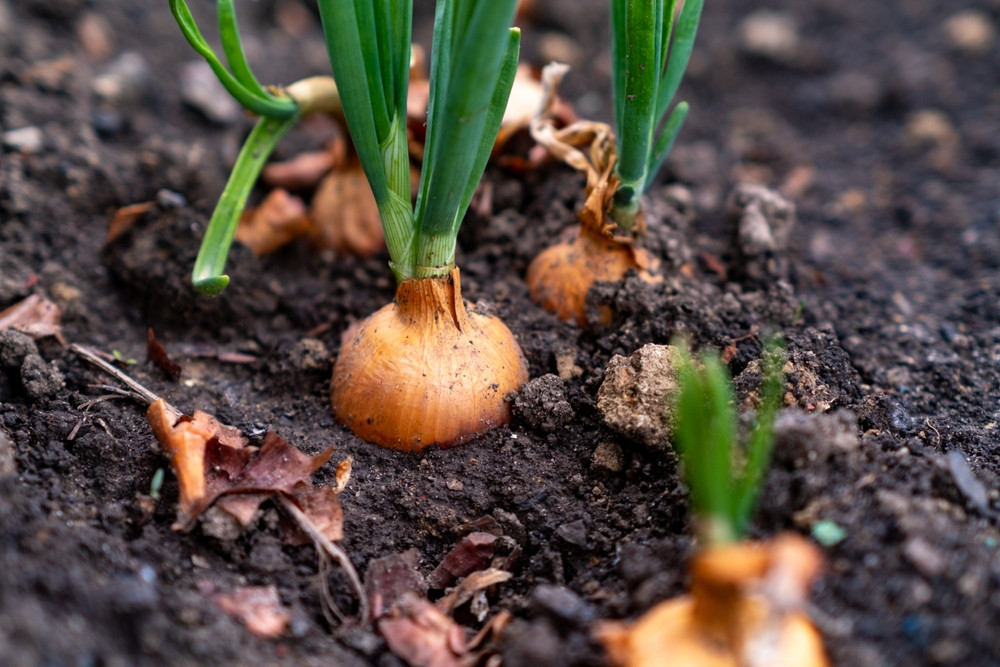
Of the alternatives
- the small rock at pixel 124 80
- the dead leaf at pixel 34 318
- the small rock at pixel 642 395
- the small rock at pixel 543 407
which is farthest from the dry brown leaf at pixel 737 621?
the small rock at pixel 124 80

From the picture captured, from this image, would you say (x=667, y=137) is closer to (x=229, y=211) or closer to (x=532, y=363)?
(x=532, y=363)

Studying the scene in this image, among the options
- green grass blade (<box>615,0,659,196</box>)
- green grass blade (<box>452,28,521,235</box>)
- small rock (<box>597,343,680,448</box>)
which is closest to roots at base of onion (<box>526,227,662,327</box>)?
green grass blade (<box>615,0,659,196</box>)

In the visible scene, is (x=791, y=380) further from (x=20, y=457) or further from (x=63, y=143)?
(x=63, y=143)

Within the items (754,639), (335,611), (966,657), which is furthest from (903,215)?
(335,611)

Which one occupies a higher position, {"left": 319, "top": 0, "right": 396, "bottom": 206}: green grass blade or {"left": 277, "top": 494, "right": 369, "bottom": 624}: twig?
{"left": 319, "top": 0, "right": 396, "bottom": 206}: green grass blade

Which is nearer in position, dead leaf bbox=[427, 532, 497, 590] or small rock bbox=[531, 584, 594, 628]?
small rock bbox=[531, 584, 594, 628]

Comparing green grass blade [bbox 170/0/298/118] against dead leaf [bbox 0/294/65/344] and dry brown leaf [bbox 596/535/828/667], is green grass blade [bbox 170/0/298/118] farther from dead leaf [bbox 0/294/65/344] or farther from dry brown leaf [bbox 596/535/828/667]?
dry brown leaf [bbox 596/535/828/667]

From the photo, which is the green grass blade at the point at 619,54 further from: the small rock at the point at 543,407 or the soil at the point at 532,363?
the small rock at the point at 543,407
